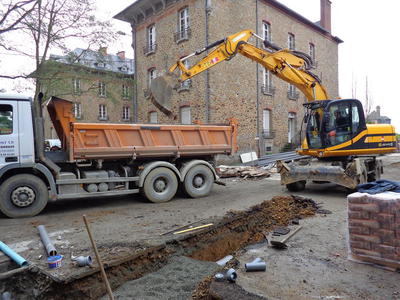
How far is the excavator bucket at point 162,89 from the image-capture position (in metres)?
8.90

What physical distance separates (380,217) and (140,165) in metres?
5.69

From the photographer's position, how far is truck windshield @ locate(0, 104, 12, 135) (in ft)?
20.2

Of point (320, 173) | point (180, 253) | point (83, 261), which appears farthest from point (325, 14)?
point (83, 261)

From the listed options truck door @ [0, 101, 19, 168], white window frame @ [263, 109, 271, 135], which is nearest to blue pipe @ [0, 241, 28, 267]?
truck door @ [0, 101, 19, 168]

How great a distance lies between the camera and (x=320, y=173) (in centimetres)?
833

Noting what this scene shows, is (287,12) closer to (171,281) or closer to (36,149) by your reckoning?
(36,149)

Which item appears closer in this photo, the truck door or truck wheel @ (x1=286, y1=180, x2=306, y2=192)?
the truck door

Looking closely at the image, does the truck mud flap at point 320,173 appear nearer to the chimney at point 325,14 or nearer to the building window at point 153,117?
the building window at point 153,117

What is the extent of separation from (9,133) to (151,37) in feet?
55.2

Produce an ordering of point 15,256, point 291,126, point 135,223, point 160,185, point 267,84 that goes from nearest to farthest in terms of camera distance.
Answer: point 15,256
point 135,223
point 160,185
point 267,84
point 291,126

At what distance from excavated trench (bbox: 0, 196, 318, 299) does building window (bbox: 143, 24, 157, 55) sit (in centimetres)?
1666

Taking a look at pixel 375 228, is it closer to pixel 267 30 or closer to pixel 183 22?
pixel 183 22

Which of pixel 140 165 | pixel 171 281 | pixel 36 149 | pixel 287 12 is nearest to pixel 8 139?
pixel 36 149

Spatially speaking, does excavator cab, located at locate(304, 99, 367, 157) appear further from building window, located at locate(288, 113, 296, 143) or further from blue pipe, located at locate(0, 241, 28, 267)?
building window, located at locate(288, 113, 296, 143)
